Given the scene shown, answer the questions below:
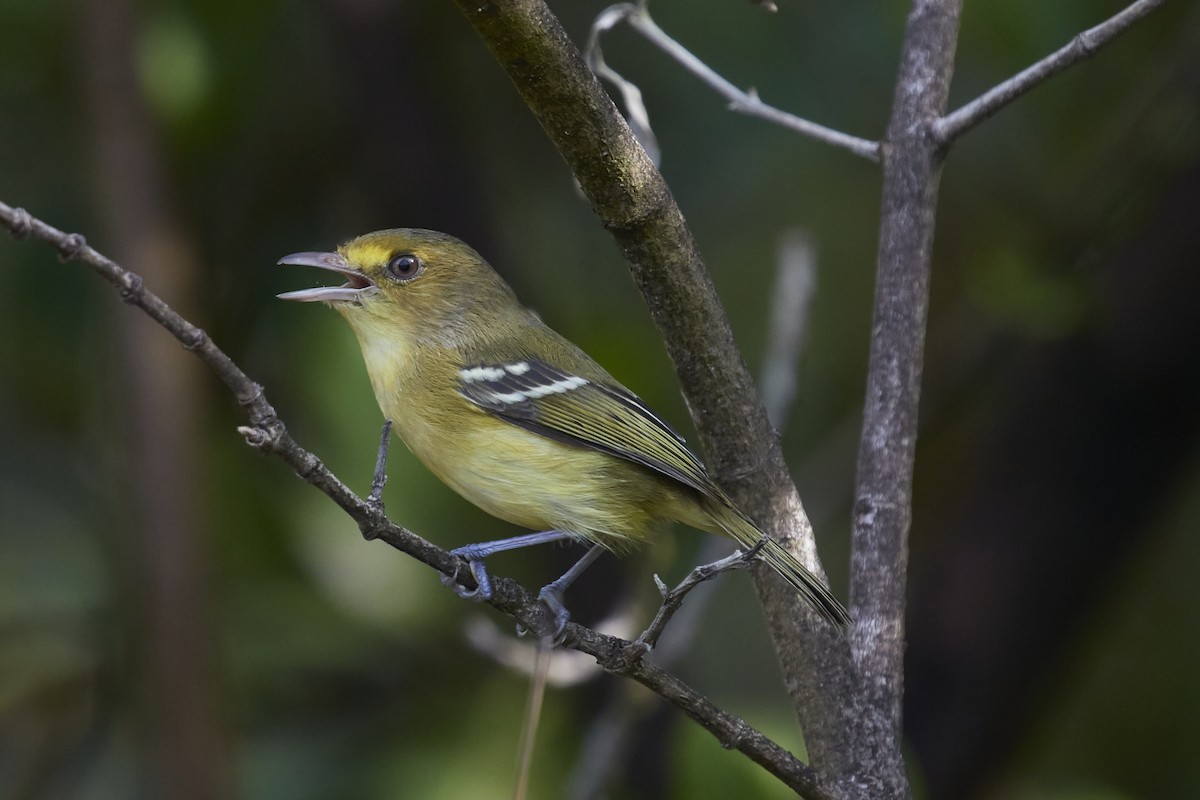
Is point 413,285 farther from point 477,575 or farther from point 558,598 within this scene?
A: point 477,575

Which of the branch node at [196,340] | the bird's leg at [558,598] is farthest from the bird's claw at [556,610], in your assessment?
→ the branch node at [196,340]

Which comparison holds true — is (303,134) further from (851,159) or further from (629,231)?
(629,231)

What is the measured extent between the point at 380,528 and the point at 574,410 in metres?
1.25

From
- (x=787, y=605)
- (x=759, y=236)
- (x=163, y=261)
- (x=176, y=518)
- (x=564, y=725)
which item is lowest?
(x=564, y=725)

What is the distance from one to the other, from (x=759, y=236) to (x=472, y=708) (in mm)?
2096

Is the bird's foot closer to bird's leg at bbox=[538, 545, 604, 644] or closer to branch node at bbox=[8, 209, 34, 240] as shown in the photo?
bird's leg at bbox=[538, 545, 604, 644]

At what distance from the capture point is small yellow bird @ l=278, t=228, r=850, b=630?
2646 millimetres

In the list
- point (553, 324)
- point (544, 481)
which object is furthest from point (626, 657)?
point (553, 324)

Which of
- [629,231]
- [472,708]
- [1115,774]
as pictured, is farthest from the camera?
[1115,774]

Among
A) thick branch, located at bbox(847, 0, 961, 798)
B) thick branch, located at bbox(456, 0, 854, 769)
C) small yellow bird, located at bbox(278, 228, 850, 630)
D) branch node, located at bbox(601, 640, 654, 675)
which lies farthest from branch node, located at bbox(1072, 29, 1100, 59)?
branch node, located at bbox(601, 640, 654, 675)

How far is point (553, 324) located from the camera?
4.25 metres

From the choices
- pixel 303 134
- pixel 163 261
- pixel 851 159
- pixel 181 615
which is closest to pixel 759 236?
pixel 851 159

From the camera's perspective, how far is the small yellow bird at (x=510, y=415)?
2646mm

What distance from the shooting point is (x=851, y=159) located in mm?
4805
